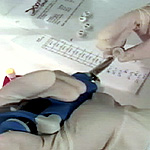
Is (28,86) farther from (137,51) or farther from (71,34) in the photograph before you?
(71,34)

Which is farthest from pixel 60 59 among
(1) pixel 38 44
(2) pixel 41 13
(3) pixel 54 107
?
(3) pixel 54 107

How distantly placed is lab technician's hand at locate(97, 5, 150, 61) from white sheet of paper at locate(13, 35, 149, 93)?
0.10 metres

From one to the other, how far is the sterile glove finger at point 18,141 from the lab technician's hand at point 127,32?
209 millimetres

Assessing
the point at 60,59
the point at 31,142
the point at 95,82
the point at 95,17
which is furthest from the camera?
the point at 95,17

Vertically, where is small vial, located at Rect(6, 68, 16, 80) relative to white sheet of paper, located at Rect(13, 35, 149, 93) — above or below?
below

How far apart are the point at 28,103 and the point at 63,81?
5 centimetres

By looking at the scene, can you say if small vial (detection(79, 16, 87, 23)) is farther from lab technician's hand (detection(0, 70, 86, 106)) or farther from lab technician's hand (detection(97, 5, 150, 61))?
lab technician's hand (detection(0, 70, 86, 106))

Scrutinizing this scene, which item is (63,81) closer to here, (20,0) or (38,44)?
(38,44)

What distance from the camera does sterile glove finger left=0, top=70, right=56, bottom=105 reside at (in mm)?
503

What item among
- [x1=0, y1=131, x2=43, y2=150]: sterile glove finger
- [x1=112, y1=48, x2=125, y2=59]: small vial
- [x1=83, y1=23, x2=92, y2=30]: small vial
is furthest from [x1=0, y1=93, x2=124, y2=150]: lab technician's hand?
[x1=83, y1=23, x2=92, y2=30]: small vial

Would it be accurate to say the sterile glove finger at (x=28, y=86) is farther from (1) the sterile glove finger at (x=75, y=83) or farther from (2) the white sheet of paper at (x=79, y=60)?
(2) the white sheet of paper at (x=79, y=60)

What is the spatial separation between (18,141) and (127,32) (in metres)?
0.25

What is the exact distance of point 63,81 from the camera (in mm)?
533

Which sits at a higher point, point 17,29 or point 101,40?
point 101,40
